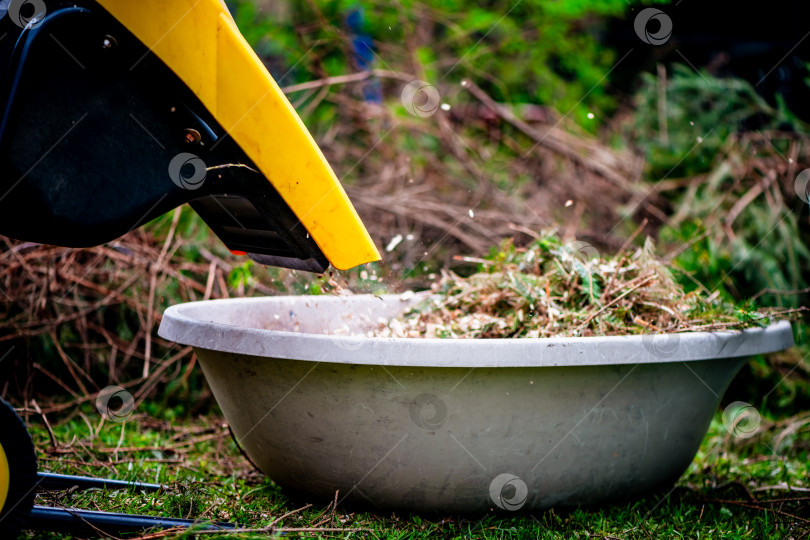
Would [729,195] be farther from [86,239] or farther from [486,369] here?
[86,239]

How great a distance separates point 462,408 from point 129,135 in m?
0.82

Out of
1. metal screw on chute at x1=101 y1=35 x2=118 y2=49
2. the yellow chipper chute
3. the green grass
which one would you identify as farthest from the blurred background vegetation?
metal screw on chute at x1=101 y1=35 x2=118 y2=49

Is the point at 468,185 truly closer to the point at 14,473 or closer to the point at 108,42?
the point at 108,42

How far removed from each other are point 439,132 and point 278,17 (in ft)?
7.45

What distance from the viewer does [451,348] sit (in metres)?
1.29

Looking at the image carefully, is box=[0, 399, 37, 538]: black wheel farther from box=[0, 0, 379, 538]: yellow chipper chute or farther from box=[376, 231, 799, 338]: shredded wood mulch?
box=[376, 231, 799, 338]: shredded wood mulch

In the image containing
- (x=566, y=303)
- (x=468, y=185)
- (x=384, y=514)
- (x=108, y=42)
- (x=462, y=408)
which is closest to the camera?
(x=108, y=42)

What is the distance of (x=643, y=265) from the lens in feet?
6.37

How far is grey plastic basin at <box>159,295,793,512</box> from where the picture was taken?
1.34 meters

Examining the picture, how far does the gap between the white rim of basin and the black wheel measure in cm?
38

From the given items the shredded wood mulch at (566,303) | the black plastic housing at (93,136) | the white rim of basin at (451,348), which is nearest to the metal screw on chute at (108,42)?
the black plastic housing at (93,136)

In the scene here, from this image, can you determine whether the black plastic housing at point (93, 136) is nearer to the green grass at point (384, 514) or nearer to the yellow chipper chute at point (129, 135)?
the yellow chipper chute at point (129, 135)

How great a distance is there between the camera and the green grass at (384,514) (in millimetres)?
1509

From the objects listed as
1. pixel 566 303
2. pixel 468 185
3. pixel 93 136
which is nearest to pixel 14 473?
pixel 93 136
